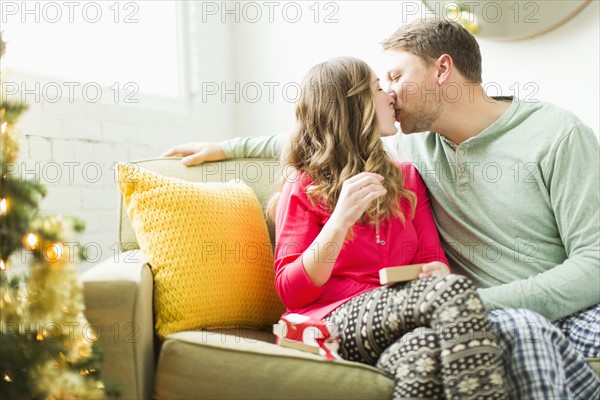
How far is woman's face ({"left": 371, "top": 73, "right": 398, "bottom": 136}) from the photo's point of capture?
166cm

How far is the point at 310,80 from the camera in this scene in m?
1.67

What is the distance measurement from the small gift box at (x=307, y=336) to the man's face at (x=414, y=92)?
66 centimetres

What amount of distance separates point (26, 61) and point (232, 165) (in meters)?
0.71

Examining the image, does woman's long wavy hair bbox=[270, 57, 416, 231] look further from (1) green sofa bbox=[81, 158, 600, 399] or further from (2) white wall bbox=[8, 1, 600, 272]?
(2) white wall bbox=[8, 1, 600, 272]

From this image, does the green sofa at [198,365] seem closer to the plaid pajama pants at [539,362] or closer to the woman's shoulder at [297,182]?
the plaid pajama pants at [539,362]

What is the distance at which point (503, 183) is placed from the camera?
168 cm

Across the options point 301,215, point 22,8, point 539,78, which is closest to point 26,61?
point 22,8

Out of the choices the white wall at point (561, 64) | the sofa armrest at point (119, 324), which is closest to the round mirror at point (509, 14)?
the white wall at point (561, 64)

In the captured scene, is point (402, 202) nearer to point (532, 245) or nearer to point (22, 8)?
point (532, 245)

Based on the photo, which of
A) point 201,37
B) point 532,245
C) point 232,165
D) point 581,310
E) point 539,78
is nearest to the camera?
point 581,310

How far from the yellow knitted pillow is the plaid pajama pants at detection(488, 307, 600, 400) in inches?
23.2

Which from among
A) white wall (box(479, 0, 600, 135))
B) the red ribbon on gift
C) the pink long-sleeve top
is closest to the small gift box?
the red ribbon on gift

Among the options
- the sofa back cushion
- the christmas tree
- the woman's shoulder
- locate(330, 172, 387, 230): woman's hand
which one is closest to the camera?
the christmas tree

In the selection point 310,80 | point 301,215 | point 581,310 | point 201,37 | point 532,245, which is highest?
point 201,37
